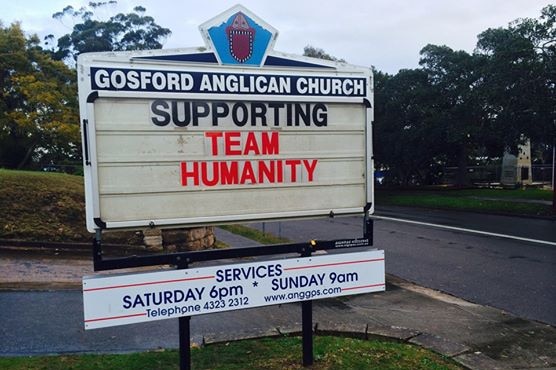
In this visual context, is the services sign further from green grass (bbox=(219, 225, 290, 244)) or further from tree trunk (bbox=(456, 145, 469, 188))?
tree trunk (bbox=(456, 145, 469, 188))

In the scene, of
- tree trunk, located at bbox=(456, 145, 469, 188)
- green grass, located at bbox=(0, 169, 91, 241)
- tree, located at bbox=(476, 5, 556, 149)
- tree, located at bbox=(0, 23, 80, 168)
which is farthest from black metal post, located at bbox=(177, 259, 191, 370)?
tree trunk, located at bbox=(456, 145, 469, 188)

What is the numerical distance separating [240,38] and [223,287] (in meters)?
2.15

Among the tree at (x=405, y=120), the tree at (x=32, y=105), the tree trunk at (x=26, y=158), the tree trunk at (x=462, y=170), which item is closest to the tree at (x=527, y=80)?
the tree at (x=405, y=120)

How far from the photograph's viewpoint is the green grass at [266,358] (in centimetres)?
490

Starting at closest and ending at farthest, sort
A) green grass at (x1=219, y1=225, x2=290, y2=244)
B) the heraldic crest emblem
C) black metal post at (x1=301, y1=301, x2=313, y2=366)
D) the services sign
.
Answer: the services sign, the heraldic crest emblem, black metal post at (x1=301, y1=301, x2=313, y2=366), green grass at (x1=219, y1=225, x2=290, y2=244)

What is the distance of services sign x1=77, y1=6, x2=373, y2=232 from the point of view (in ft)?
13.5

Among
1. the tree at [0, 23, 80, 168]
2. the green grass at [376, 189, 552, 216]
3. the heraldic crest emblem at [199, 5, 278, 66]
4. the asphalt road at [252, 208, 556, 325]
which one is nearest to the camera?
the heraldic crest emblem at [199, 5, 278, 66]

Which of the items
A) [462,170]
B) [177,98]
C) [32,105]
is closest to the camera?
[177,98]

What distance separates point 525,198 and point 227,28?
2639cm

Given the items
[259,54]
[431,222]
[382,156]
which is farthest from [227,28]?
[382,156]

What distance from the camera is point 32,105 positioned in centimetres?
3350

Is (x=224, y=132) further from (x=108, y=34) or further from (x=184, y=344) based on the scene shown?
(x=108, y=34)

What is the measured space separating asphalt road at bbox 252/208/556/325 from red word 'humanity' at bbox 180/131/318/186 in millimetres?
4925

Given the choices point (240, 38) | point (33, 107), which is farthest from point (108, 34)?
point (240, 38)
